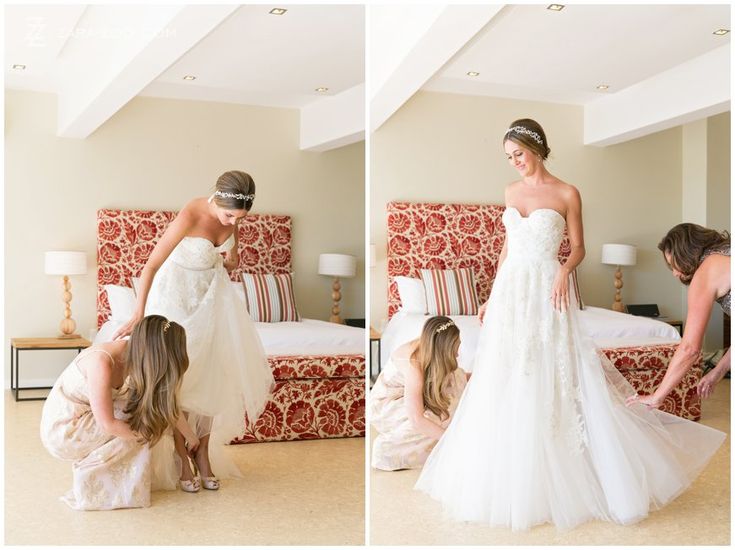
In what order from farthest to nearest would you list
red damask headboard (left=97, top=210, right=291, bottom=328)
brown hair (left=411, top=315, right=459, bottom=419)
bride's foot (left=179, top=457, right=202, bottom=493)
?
bride's foot (left=179, top=457, right=202, bottom=493) < brown hair (left=411, top=315, right=459, bottom=419) < red damask headboard (left=97, top=210, right=291, bottom=328)

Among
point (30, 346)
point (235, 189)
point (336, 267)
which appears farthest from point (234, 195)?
point (30, 346)

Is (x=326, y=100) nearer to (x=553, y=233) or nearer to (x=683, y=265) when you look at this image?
(x=553, y=233)

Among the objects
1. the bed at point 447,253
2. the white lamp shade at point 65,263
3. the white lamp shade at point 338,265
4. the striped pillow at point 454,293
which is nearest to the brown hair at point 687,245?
the bed at point 447,253

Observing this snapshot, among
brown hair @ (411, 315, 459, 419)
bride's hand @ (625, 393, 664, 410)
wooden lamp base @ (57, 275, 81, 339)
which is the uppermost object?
wooden lamp base @ (57, 275, 81, 339)

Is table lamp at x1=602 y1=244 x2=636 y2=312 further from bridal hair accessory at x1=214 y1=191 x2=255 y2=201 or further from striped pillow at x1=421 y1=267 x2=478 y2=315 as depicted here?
bridal hair accessory at x1=214 y1=191 x2=255 y2=201

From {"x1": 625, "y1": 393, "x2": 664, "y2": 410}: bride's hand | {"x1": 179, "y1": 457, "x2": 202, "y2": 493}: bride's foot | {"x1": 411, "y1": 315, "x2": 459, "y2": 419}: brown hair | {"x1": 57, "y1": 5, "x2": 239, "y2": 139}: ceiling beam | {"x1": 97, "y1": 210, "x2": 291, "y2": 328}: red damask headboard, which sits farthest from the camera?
{"x1": 179, "y1": 457, "x2": 202, "y2": 493}: bride's foot

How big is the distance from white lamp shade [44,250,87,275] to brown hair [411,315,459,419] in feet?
3.89

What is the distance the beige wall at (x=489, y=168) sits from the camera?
2766mm

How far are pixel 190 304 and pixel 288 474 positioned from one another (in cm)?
81

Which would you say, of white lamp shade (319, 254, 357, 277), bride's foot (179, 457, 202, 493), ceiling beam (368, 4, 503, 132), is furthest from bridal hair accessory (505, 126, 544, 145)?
bride's foot (179, 457, 202, 493)

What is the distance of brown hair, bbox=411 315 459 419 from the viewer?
2.80 metres

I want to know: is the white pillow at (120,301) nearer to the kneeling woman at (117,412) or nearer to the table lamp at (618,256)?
the kneeling woman at (117,412)

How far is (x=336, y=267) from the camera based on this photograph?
287cm

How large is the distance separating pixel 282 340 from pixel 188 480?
2.20 feet
